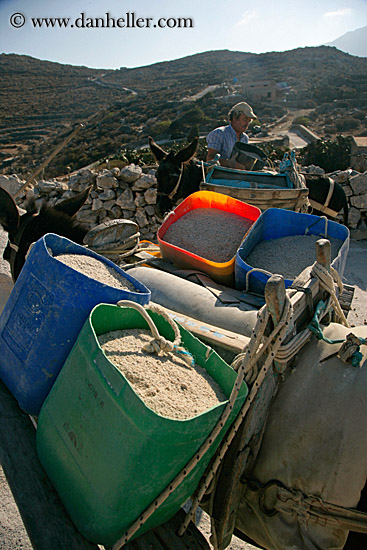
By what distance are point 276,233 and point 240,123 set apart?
3.71 m

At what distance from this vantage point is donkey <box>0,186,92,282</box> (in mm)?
2561

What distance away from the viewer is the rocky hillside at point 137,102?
30.8m

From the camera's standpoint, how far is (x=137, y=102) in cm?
4569

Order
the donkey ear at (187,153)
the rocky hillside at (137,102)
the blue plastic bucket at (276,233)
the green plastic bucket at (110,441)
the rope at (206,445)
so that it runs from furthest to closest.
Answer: the rocky hillside at (137,102) < the donkey ear at (187,153) < the blue plastic bucket at (276,233) < the rope at (206,445) < the green plastic bucket at (110,441)

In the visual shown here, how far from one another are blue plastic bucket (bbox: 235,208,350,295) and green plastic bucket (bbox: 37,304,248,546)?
2.62 feet

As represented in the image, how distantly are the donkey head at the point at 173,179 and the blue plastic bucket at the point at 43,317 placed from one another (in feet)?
12.8

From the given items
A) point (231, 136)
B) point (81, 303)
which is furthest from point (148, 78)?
point (81, 303)

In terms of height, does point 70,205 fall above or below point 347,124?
below

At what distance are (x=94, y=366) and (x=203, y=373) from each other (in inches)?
15.5

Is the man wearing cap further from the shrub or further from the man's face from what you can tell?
the shrub

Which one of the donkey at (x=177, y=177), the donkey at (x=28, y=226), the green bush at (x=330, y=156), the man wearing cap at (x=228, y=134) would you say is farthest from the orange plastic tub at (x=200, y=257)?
the green bush at (x=330, y=156)

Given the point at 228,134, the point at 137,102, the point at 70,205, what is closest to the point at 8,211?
the point at 70,205

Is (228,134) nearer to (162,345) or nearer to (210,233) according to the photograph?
(210,233)

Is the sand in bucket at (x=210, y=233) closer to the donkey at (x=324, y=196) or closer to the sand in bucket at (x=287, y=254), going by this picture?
the sand in bucket at (x=287, y=254)
